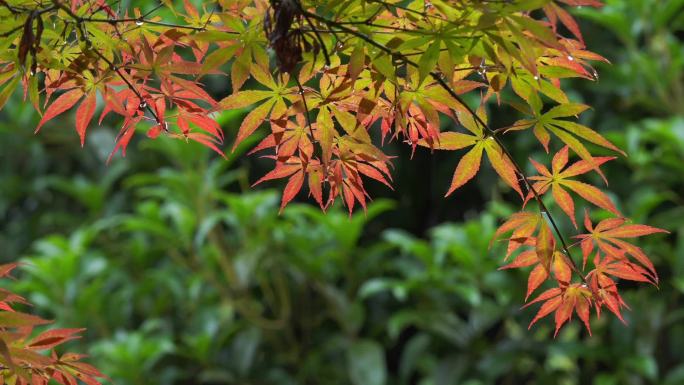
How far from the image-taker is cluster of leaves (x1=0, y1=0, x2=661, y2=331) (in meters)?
0.57

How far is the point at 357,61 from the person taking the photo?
0.58 meters

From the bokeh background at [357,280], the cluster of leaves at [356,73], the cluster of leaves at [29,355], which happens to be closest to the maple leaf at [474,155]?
the cluster of leaves at [356,73]

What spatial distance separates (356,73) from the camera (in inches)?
22.6

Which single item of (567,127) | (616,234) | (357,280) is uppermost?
(567,127)

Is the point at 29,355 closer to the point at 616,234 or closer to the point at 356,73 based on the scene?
the point at 356,73

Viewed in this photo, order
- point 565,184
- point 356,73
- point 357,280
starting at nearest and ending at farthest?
point 356,73
point 565,184
point 357,280

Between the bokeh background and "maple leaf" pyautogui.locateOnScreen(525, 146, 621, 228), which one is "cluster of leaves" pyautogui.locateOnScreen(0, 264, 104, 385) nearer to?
"maple leaf" pyautogui.locateOnScreen(525, 146, 621, 228)

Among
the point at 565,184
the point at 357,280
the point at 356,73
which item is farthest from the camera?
the point at 357,280

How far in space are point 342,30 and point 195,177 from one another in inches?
68.4

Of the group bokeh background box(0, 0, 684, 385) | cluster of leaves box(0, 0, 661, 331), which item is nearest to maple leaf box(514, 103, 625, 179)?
cluster of leaves box(0, 0, 661, 331)

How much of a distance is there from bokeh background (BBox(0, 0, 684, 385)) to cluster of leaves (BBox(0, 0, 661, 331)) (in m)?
1.41

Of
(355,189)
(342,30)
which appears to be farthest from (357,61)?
(355,189)

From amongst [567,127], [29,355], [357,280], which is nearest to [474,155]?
[567,127]

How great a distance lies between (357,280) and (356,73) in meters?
1.80
